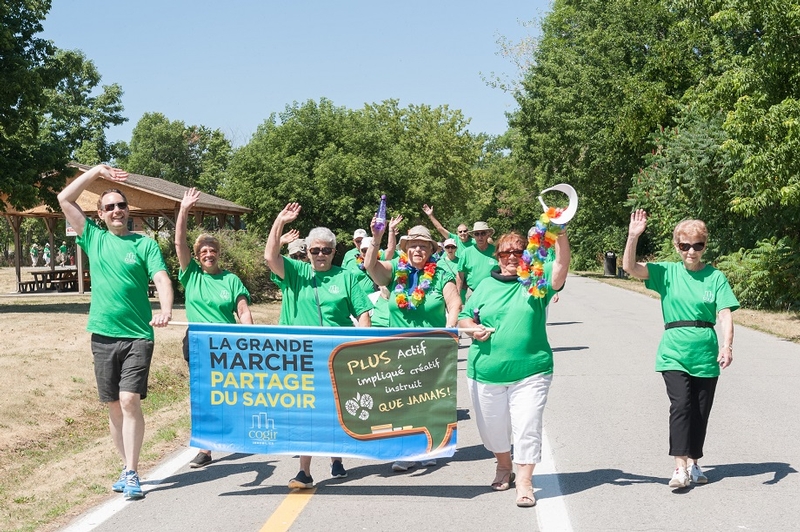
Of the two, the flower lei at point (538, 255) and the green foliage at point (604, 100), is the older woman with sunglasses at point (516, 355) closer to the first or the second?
the flower lei at point (538, 255)

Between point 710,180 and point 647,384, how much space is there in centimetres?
1600

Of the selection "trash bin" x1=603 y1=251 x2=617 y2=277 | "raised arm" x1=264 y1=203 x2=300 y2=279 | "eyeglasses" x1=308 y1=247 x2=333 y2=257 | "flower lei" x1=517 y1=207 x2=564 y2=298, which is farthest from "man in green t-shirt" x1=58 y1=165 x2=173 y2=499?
"trash bin" x1=603 y1=251 x2=617 y2=277

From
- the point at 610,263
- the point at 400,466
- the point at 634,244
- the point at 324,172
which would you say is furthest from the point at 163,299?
the point at 610,263

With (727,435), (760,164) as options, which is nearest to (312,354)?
(727,435)

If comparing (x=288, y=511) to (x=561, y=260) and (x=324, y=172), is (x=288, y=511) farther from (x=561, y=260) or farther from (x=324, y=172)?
(x=324, y=172)

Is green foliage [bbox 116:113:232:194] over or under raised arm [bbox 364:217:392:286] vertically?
over

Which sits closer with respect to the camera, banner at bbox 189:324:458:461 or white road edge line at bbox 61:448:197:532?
white road edge line at bbox 61:448:197:532

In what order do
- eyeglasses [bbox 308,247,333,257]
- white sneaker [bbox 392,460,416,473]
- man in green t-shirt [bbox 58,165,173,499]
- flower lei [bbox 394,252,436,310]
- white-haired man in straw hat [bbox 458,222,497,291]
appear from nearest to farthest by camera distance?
man in green t-shirt [bbox 58,165,173,499], eyeglasses [bbox 308,247,333,257], white sneaker [bbox 392,460,416,473], flower lei [bbox 394,252,436,310], white-haired man in straw hat [bbox 458,222,497,291]

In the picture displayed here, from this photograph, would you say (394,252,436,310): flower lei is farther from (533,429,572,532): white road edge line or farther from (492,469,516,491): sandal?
(533,429,572,532): white road edge line

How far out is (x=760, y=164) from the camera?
17.1 metres

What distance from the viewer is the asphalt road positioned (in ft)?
18.6

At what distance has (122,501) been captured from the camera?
248 inches

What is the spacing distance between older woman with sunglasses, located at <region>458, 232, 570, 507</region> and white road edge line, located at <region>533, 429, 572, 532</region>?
133mm

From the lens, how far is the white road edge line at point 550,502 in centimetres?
556
